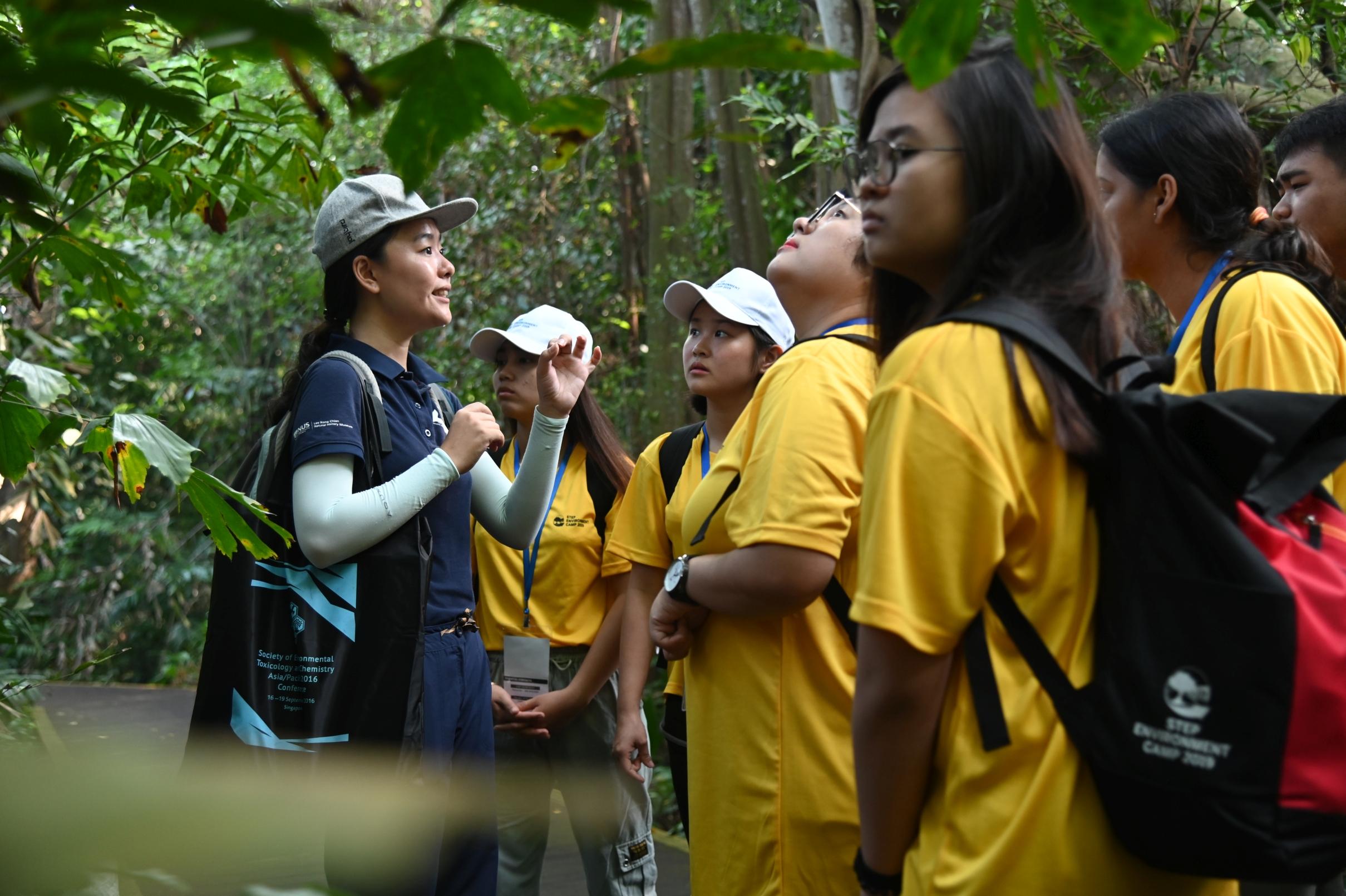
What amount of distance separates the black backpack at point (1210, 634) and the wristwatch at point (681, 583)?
3.51 ft

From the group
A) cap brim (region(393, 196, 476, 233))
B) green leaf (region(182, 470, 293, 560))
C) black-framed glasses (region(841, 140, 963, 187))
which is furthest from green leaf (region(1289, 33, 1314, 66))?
green leaf (region(182, 470, 293, 560))

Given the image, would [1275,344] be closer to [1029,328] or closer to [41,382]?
[1029,328]

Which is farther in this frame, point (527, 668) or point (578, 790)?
point (527, 668)

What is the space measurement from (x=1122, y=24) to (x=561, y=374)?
2.67 metres

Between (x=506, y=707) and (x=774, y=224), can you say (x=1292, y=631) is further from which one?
(x=774, y=224)

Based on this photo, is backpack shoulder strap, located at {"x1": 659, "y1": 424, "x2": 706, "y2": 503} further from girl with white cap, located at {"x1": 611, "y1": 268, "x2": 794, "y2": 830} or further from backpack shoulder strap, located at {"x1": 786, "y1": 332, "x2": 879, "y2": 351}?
backpack shoulder strap, located at {"x1": 786, "y1": 332, "x2": 879, "y2": 351}

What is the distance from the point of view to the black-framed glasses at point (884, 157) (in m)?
1.68

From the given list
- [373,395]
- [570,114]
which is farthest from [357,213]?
[570,114]

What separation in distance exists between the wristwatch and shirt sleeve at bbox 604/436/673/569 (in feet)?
2.60

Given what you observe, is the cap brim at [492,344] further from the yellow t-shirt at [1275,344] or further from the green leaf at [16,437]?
the yellow t-shirt at [1275,344]

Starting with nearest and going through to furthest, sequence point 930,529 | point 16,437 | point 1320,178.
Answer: point 930,529 < point 16,437 < point 1320,178

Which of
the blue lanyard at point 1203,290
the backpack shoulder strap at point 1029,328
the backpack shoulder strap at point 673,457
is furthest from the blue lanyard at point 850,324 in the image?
the backpack shoulder strap at point 1029,328

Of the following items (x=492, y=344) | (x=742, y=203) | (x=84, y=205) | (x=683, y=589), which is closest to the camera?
(x=84, y=205)

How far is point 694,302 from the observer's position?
3.67 meters
